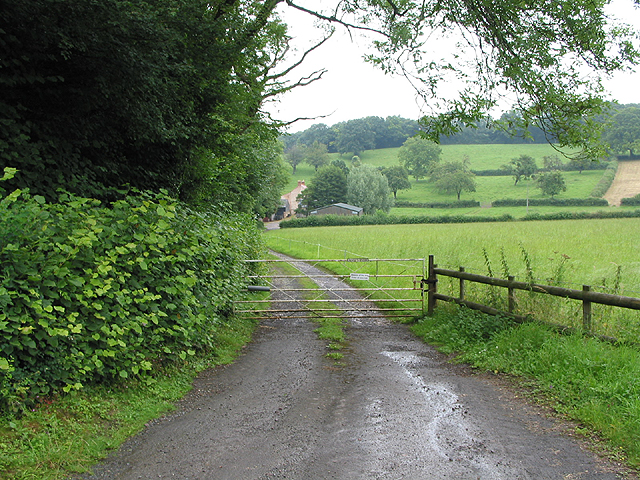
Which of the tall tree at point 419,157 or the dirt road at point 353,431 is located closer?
the dirt road at point 353,431

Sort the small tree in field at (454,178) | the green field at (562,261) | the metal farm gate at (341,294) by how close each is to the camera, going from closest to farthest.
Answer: the green field at (562,261) → the metal farm gate at (341,294) → the small tree in field at (454,178)

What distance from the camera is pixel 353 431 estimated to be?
5102mm

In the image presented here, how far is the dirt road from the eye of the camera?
13.9ft

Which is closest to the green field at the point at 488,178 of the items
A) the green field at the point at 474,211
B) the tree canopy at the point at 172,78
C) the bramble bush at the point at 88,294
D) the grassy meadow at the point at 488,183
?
the grassy meadow at the point at 488,183

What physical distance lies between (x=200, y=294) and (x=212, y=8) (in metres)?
7.67

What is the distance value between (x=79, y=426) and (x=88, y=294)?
4.39 ft

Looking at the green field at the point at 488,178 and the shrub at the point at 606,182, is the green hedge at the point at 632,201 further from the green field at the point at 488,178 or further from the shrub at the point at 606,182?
the green field at the point at 488,178

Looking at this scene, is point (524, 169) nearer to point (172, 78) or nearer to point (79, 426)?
point (172, 78)

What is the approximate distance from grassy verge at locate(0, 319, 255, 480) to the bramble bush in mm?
178

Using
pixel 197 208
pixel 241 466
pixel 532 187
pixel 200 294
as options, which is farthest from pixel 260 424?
pixel 532 187

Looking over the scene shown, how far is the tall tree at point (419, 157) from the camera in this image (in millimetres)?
129125

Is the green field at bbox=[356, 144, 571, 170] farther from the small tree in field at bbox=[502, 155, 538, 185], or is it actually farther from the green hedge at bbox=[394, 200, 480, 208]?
the green hedge at bbox=[394, 200, 480, 208]

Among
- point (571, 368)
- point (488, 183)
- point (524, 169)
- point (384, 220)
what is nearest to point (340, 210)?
point (384, 220)

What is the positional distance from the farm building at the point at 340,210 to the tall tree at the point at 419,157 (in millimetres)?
37888
